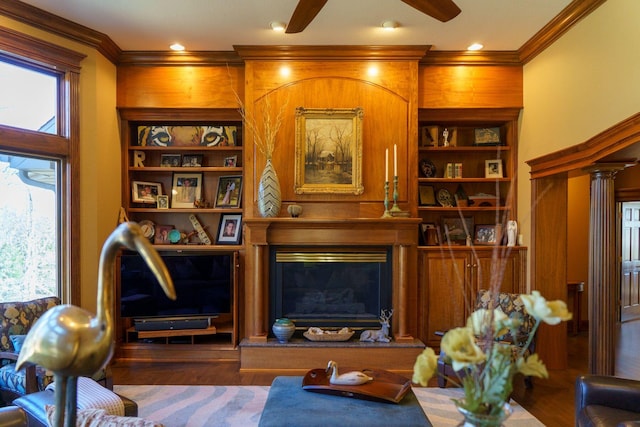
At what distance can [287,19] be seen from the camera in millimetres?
3729

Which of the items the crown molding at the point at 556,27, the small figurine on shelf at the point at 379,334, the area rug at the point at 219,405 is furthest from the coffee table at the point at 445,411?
the crown molding at the point at 556,27

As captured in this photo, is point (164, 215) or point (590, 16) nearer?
point (590, 16)

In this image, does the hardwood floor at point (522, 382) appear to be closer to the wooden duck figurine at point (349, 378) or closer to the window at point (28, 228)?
the window at point (28, 228)

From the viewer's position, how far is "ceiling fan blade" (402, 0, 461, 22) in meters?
2.35

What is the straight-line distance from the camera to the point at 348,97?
14.2 ft

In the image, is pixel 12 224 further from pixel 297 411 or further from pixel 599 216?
pixel 599 216

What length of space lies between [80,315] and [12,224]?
3.26 metres

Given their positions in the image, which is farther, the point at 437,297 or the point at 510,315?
the point at 437,297

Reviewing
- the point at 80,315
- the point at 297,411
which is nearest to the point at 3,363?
the point at 297,411

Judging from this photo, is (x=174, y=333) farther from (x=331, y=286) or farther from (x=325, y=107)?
(x=325, y=107)

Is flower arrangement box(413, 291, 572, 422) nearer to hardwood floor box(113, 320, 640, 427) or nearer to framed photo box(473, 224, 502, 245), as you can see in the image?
hardwood floor box(113, 320, 640, 427)

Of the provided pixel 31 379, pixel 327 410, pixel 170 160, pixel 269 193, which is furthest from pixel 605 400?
pixel 170 160

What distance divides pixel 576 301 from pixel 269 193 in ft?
15.4

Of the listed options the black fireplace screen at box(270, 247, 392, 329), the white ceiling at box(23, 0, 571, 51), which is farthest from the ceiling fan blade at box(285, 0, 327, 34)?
the black fireplace screen at box(270, 247, 392, 329)
